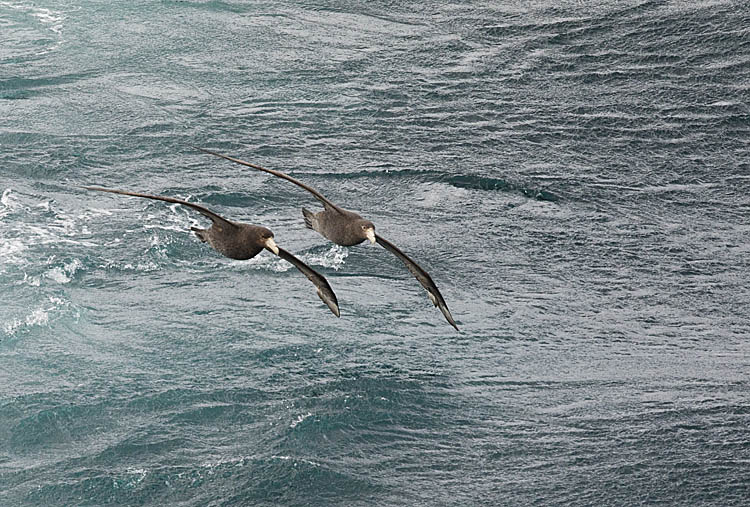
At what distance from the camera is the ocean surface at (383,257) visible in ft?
40.9

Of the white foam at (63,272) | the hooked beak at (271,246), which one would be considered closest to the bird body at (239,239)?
the hooked beak at (271,246)

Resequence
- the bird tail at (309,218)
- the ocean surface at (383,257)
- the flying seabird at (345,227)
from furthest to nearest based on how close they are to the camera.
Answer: the ocean surface at (383,257), the bird tail at (309,218), the flying seabird at (345,227)

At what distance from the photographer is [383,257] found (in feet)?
51.1

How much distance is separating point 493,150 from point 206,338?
16.3ft

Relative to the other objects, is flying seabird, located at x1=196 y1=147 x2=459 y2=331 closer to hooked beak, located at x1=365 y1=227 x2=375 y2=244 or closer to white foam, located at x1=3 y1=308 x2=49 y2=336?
hooked beak, located at x1=365 y1=227 x2=375 y2=244

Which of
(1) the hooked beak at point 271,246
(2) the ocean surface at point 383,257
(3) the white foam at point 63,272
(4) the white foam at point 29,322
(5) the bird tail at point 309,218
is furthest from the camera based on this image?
(3) the white foam at point 63,272

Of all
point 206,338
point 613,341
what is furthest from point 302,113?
point 613,341

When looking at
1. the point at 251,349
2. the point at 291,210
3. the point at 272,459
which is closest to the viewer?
the point at 272,459

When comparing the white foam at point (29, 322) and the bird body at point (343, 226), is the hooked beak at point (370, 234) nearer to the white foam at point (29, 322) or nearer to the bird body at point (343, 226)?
the bird body at point (343, 226)

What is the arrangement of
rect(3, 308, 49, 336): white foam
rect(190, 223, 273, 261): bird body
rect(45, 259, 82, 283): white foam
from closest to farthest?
1. rect(190, 223, 273, 261): bird body
2. rect(3, 308, 49, 336): white foam
3. rect(45, 259, 82, 283): white foam

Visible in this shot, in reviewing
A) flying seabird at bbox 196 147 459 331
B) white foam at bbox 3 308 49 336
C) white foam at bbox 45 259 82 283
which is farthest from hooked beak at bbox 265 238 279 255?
white foam at bbox 45 259 82 283

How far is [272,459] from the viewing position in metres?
12.3

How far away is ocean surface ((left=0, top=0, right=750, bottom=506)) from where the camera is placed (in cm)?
1246

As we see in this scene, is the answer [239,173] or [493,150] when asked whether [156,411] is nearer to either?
[239,173]
